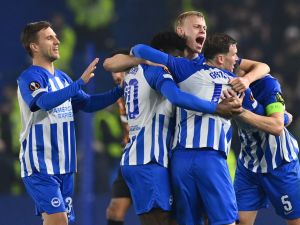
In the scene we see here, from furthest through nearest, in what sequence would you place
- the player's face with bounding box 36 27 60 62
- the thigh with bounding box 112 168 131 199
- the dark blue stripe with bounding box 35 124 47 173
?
the thigh with bounding box 112 168 131 199
the player's face with bounding box 36 27 60 62
the dark blue stripe with bounding box 35 124 47 173

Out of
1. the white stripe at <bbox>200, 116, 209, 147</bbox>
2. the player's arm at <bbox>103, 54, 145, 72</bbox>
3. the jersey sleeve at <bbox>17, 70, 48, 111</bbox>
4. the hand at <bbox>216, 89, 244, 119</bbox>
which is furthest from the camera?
the jersey sleeve at <bbox>17, 70, 48, 111</bbox>

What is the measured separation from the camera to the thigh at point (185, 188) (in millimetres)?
5445

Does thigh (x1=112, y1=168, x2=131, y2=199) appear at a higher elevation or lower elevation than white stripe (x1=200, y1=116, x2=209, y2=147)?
lower

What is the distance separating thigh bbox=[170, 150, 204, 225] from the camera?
214 inches

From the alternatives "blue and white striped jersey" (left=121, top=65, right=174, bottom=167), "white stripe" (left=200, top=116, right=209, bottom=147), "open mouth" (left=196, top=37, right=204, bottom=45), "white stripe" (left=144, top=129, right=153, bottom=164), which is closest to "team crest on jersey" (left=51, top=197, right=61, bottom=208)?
"blue and white striped jersey" (left=121, top=65, right=174, bottom=167)

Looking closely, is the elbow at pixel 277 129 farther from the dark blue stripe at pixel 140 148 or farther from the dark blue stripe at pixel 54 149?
the dark blue stripe at pixel 54 149

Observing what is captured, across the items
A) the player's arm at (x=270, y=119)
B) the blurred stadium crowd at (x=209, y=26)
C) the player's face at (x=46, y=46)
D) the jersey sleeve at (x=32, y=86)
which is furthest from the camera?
the blurred stadium crowd at (x=209, y=26)

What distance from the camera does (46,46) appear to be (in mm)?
6020

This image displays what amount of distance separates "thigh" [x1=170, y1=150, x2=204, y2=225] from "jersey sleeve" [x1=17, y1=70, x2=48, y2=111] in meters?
0.94

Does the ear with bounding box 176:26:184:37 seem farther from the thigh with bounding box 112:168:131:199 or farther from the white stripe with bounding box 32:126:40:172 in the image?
the thigh with bounding box 112:168:131:199

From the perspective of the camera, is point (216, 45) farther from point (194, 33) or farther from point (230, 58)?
point (194, 33)

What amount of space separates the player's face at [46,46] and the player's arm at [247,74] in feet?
3.94

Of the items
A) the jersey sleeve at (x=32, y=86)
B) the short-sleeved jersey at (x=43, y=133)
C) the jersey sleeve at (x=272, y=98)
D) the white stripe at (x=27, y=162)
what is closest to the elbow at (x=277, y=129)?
the jersey sleeve at (x=272, y=98)

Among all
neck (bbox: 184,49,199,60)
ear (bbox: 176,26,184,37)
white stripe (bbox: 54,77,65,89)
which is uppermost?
ear (bbox: 176,26,184,37)
